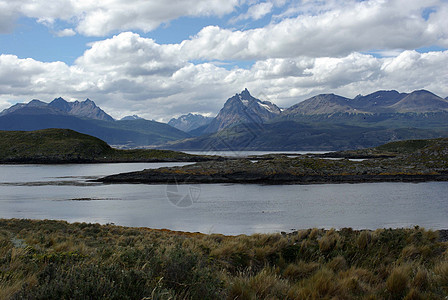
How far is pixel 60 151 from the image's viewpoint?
5310 inches

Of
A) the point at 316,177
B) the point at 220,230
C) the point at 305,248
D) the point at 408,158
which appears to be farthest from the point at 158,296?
the point at 408,158

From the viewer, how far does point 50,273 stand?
6027 millimetres

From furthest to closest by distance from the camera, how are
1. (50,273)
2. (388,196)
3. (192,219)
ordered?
(388,196) → (192,219) → (50,273)

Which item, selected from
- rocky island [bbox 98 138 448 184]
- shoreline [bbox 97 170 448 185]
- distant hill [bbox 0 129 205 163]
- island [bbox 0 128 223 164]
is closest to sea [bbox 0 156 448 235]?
shoreline [bbox 97 170 448 185]

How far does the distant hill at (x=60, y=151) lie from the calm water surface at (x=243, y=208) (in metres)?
84.2

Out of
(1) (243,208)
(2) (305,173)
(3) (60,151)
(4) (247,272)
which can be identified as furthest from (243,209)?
(3) (60,151)

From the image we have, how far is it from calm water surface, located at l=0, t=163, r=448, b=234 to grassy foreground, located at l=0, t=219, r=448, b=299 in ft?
37.7

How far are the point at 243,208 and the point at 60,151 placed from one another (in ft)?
392

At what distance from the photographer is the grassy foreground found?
5.36 meters

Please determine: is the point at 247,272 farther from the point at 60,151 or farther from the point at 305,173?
the point at 60,151

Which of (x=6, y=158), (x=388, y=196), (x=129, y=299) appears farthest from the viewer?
(x=6, y=158)

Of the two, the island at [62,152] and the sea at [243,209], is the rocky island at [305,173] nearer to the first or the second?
the sea at [243,209]

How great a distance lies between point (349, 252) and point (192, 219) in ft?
68.3

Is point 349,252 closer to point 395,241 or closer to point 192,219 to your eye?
point 395,241
